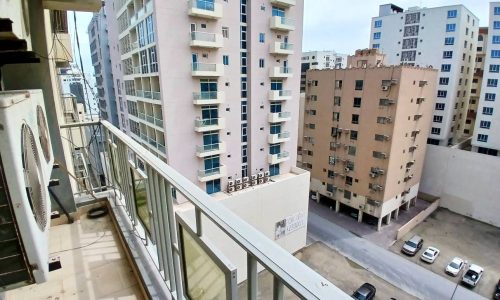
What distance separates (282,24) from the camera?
32.0 ft

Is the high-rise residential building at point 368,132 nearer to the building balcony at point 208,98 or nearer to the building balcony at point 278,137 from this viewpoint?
the building balcony at point 278,137

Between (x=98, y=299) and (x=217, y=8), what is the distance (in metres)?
8.45

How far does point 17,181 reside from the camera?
0.81m

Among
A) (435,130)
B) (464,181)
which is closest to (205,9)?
(464,181)

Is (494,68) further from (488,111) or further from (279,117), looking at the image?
(279,117)

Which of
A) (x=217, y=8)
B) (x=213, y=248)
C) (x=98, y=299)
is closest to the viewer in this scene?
(x=213, y=248)

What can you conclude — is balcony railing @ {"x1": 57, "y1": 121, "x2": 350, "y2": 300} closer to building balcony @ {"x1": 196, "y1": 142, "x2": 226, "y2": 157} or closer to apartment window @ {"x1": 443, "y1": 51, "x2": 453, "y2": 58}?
building balcony @ {"x1": 196, "y1": 142, "x2": 226, "y2": 157}

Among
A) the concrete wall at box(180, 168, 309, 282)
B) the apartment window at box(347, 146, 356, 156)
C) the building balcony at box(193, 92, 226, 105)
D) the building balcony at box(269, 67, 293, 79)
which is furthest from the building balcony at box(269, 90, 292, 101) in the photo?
the apartment window at box(347, 146, 356, 156)

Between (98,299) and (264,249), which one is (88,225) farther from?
(264,249)

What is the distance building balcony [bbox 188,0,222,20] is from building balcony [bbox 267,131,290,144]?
459 centimetres

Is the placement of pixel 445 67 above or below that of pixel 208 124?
above

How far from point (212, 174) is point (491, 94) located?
14911 millimetres

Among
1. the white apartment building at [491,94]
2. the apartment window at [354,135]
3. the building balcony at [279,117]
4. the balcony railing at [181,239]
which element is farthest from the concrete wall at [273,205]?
the white apartment building at [491,94]

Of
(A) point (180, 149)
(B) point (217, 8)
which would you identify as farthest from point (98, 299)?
(B) point (217, 8)
